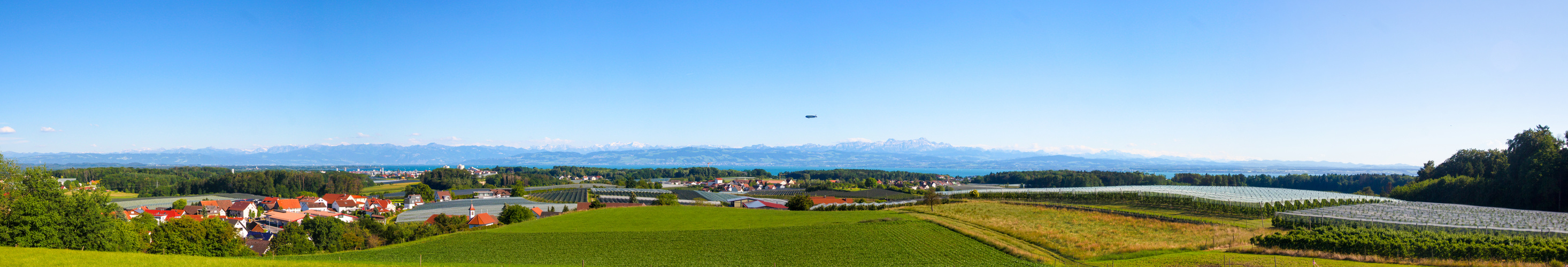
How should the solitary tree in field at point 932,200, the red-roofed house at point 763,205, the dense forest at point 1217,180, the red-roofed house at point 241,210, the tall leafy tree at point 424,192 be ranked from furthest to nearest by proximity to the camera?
the dense forest at point 1217,180
the tall leafy tree at point 424,192
the red-roofed house at point 763,205
the red-roofed house at point 241,210
the solitary tree in field at point 932,200

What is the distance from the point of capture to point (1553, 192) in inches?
1612

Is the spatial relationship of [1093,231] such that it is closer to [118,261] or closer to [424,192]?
[118,261]

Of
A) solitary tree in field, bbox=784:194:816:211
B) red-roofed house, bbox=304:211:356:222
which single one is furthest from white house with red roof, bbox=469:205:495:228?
solitary tree in field, bbox=784:194:816:211

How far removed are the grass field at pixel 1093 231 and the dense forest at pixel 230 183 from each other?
102255mm

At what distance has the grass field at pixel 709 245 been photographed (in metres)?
23.9

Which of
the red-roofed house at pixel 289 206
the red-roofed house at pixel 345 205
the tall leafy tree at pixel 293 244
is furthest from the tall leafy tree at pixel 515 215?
the red-roofed house at pixel 345 205

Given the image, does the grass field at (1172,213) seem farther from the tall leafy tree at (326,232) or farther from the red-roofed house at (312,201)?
the red-roofed house at (312,201)

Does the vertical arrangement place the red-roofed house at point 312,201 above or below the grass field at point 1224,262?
below

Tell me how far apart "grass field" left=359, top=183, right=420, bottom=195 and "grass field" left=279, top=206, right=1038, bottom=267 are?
246ft

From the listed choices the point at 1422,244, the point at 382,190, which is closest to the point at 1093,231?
the point at 1422,244

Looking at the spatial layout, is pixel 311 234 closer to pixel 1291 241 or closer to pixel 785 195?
pixel 1291 241

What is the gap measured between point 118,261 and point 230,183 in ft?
359

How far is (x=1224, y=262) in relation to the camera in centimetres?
1820

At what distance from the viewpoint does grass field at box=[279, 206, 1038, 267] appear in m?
23.9
